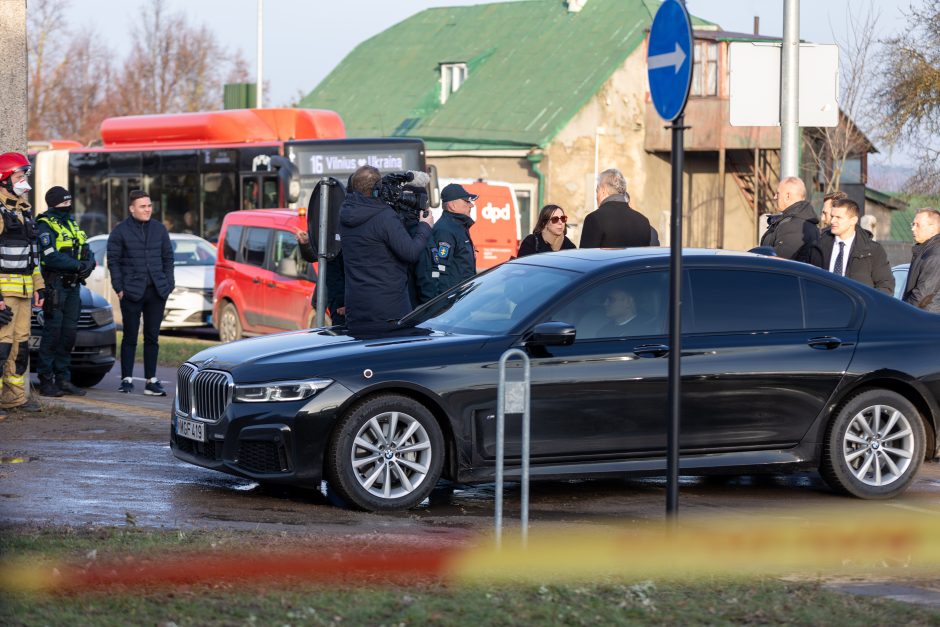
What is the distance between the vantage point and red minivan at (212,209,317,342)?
20906mm

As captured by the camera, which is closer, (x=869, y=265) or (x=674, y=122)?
(x=674, y=122)

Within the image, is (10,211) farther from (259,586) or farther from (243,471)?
(259,586)

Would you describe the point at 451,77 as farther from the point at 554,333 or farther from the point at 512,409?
the point at 512,409

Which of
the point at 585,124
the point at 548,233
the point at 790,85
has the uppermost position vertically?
the point at 585,124

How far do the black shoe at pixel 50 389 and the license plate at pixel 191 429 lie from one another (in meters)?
5.37

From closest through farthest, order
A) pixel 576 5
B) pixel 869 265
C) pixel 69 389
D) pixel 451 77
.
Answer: pixel 869 265, pixel 69 389, pixel 576 5, pixel 451 77

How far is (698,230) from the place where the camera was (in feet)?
153

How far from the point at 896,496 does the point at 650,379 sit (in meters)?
1.90

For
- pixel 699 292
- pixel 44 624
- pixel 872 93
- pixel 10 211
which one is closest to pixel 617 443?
pixel 699 292

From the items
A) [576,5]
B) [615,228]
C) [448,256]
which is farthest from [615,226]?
[576,5]

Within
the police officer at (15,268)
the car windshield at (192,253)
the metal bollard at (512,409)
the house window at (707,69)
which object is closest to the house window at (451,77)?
the house window at (707,69)

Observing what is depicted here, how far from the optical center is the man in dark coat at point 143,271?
15.0 meters

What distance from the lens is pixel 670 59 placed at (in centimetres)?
756

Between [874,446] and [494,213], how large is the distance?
17174 mm
